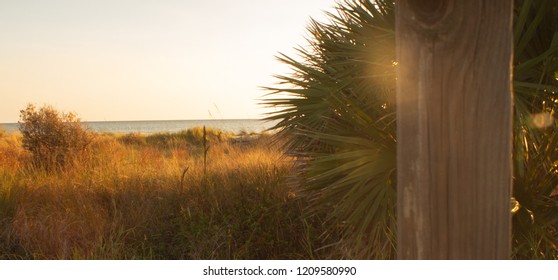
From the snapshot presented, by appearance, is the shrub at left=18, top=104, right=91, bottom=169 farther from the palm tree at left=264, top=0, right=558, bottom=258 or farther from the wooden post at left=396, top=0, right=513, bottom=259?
the wooden post at left=396, top=0, right=513, bottom=259

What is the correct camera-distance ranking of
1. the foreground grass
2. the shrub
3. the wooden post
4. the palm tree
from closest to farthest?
the wooden post < the palm tree < the foreground grass < the shrub

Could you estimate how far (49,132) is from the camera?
8633 millimetres

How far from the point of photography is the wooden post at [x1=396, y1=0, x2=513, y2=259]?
0.73 metres

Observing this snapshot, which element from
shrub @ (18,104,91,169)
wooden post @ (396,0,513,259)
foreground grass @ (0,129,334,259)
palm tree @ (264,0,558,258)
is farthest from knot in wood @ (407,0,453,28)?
shrub @ (18,104,91,169)

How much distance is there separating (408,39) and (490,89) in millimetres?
163

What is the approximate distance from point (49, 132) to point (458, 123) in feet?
30.5

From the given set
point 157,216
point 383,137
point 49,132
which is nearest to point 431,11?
point 383,137

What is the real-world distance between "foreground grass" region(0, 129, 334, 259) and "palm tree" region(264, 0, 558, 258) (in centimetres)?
86

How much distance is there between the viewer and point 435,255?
0.78 meters

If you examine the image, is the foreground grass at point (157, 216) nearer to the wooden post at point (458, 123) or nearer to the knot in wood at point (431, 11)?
the wooden post at point (458, 123)

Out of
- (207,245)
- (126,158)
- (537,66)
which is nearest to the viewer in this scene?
(537,66)

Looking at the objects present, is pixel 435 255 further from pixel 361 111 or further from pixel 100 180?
pixel 100 180
